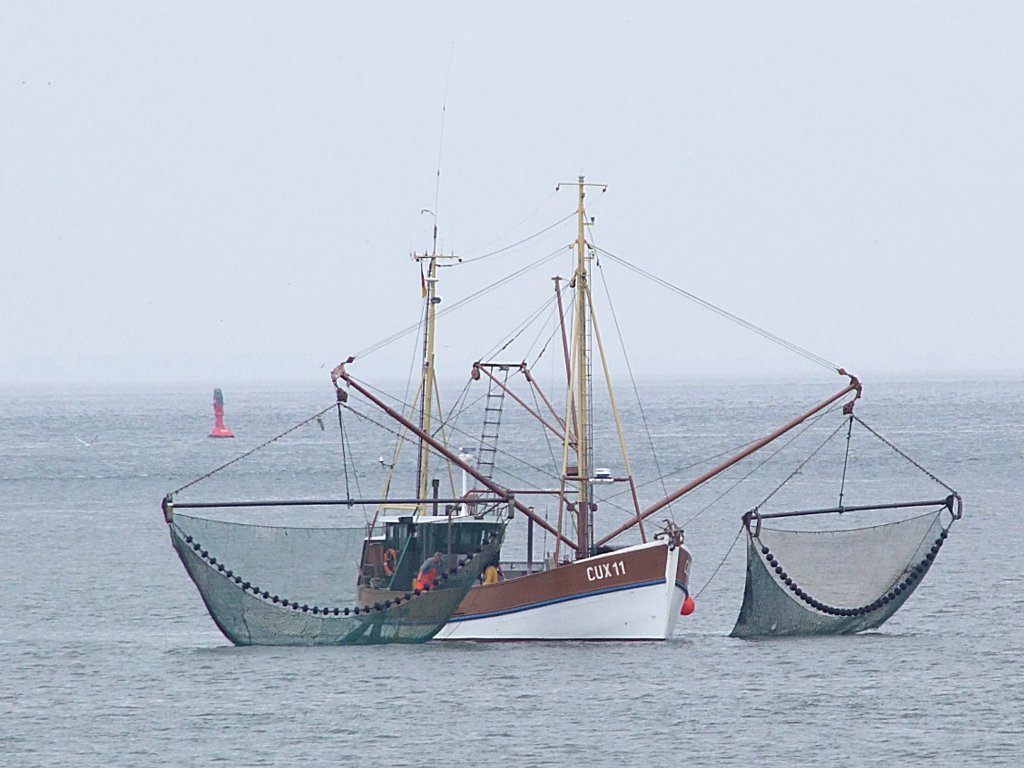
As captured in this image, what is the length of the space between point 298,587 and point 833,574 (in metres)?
12.7

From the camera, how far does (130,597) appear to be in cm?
5662

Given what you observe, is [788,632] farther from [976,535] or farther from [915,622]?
[976,535]

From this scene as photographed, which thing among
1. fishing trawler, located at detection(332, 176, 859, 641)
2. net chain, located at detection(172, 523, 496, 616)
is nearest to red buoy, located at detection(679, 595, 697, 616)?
fishing trawler, located at detection(332, 176, 859, 641)

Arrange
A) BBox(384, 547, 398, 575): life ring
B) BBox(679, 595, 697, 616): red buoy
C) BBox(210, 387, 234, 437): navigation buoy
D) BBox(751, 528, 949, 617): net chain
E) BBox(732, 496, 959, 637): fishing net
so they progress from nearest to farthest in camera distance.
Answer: BBox(751, 528, 949, 617): net chain → BBox(732, 496, 959, 637): fishing net → BBox(384, 547, 398, 575): life ring → BBox(679, 595, 697, 616): red buoy → BBox(210, 387, 234, 437): navigation buoy

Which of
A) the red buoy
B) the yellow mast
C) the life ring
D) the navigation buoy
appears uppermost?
the yellow mast

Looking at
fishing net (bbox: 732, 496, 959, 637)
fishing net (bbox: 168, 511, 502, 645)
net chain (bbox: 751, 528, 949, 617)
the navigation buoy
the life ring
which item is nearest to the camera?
fishing net (bbox: 168, 511, 502, 645)

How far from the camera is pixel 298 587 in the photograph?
Result: 137 feet

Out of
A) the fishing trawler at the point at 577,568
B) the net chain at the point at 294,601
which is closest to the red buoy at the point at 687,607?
the fishing trawler at the point at 577,568

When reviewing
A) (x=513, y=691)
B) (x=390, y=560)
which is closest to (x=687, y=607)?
(x=513, y=691)

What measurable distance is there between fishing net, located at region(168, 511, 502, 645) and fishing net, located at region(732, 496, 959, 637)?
681 cm

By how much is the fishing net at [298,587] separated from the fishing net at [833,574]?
6.81 meters

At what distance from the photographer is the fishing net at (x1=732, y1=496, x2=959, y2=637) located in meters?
42.8

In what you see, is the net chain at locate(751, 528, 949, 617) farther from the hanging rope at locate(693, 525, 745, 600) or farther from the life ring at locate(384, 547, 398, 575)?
the life ring at locate(384, 547, 398, 575)

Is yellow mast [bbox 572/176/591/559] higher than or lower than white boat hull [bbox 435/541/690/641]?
higher
